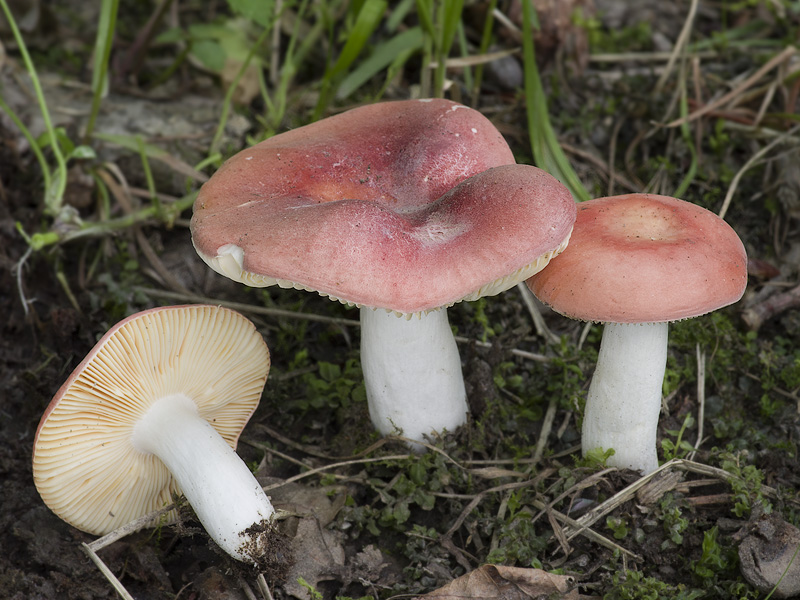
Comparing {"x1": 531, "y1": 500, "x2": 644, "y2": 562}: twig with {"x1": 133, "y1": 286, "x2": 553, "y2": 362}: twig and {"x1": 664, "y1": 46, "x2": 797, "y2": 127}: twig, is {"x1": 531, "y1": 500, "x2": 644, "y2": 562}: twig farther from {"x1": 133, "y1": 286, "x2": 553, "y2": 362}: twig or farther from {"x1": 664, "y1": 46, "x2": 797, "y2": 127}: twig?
{"x1": 664, "y1": 46, "x2": 797, "y2": 127}: twig

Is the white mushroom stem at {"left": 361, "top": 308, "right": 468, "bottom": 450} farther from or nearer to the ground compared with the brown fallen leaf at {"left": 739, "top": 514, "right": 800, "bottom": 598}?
farther from the ground

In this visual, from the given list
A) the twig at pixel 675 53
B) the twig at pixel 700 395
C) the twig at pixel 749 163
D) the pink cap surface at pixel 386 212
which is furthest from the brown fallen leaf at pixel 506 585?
the twig at pixel 675 53

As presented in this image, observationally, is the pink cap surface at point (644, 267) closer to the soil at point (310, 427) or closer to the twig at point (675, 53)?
the soil at point (310, 427)

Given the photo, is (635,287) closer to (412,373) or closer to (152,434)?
(412,373)

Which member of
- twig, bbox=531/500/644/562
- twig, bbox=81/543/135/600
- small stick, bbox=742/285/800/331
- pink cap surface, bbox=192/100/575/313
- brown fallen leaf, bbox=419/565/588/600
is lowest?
twig, bbox=81/543/135/600

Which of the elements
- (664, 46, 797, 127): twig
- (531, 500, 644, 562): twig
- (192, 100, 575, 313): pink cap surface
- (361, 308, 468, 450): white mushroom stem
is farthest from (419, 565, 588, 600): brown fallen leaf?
(664, 46, 797, 127): twig

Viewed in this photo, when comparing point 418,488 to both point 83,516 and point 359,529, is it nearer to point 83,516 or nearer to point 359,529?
point 359,529

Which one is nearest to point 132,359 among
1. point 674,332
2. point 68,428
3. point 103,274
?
point 68,428
